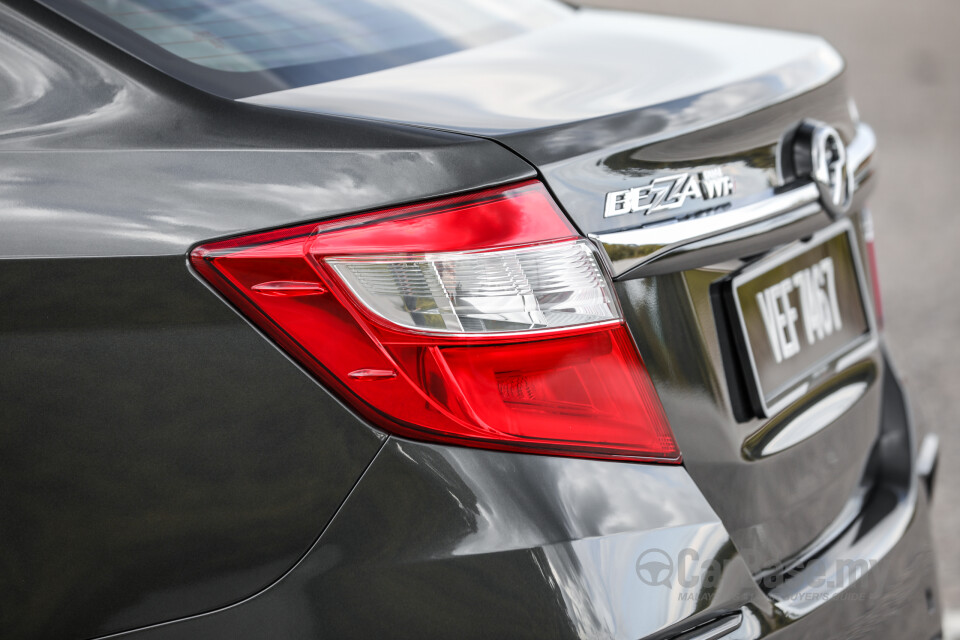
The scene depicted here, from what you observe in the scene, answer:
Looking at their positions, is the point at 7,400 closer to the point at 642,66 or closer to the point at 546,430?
the point at 546,430

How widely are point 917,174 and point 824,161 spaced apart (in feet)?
19.6

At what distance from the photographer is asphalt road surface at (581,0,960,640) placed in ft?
11.4

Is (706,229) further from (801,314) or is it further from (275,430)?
(275,430)

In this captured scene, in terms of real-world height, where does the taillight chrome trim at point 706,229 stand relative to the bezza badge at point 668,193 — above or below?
below

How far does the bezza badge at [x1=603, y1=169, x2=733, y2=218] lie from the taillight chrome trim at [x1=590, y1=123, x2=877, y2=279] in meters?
0.03

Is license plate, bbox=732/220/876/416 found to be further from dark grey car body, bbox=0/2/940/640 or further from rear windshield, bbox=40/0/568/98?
rear windshield, bbox=40/0/568/98

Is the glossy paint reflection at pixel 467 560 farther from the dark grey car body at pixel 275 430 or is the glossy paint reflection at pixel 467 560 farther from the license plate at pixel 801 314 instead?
the license plate at pixel 801 314

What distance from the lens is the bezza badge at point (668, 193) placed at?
1222 mm

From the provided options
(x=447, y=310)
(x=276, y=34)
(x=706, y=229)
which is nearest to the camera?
(x=447, y=310)

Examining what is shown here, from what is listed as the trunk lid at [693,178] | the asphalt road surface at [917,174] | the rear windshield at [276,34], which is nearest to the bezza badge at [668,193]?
the trunk lid at [693,178]

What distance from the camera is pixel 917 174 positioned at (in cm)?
680

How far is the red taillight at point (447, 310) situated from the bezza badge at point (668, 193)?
3.0 inches

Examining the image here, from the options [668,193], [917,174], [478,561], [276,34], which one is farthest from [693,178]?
[917,174]

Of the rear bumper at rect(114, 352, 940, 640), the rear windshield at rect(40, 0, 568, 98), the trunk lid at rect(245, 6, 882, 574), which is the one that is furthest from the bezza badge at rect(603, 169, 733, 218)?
the rear windshield at rect(40, 0, 568, 98)
